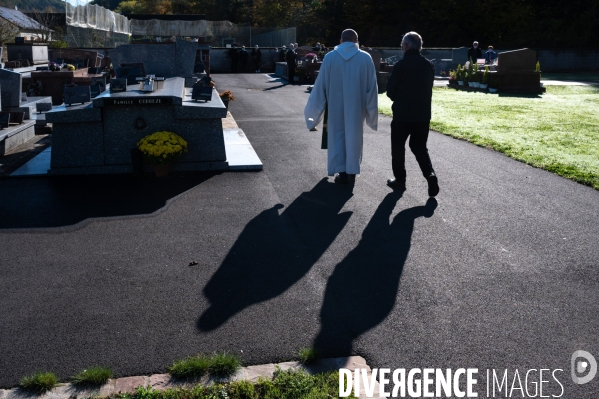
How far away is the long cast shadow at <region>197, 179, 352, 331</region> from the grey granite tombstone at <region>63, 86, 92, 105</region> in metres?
4.12

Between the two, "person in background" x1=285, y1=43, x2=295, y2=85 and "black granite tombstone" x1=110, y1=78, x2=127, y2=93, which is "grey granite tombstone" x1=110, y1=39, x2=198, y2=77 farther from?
"person in background" x1=285, y1=43, x2=295, y2=85

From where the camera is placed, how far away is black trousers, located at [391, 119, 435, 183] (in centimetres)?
845

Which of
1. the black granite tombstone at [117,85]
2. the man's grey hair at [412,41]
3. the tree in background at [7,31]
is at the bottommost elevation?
the black granite tombstone at [117,85]

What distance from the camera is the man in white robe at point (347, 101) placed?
29.8 feet

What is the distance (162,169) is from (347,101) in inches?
110

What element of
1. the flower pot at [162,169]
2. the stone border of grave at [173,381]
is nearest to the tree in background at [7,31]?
the flower pot at [162,169]

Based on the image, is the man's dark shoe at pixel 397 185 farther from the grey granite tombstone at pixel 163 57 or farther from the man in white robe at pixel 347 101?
the grey granite tombstone at pixel 163 57

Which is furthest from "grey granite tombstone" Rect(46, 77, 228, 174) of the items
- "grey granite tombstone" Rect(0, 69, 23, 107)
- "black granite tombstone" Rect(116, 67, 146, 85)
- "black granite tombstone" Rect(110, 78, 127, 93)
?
"grey granite tombstone" Rect(0, 69, 23, 107)

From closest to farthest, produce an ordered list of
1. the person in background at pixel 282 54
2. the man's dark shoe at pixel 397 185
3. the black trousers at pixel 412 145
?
the black trousers at pixel 412 145 < the man's dark shoe at pixel 397 185 < the person in background at pixel 282 54

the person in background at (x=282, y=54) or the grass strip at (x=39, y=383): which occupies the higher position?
the person in background at (x=282, y=54)

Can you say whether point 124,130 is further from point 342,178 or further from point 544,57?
point 544,57

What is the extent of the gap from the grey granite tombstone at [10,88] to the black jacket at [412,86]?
866 centimetres

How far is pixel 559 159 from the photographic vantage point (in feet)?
36.0

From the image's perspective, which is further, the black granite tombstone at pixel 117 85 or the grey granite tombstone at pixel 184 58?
the grey granite tombstone at pixel 184 58
